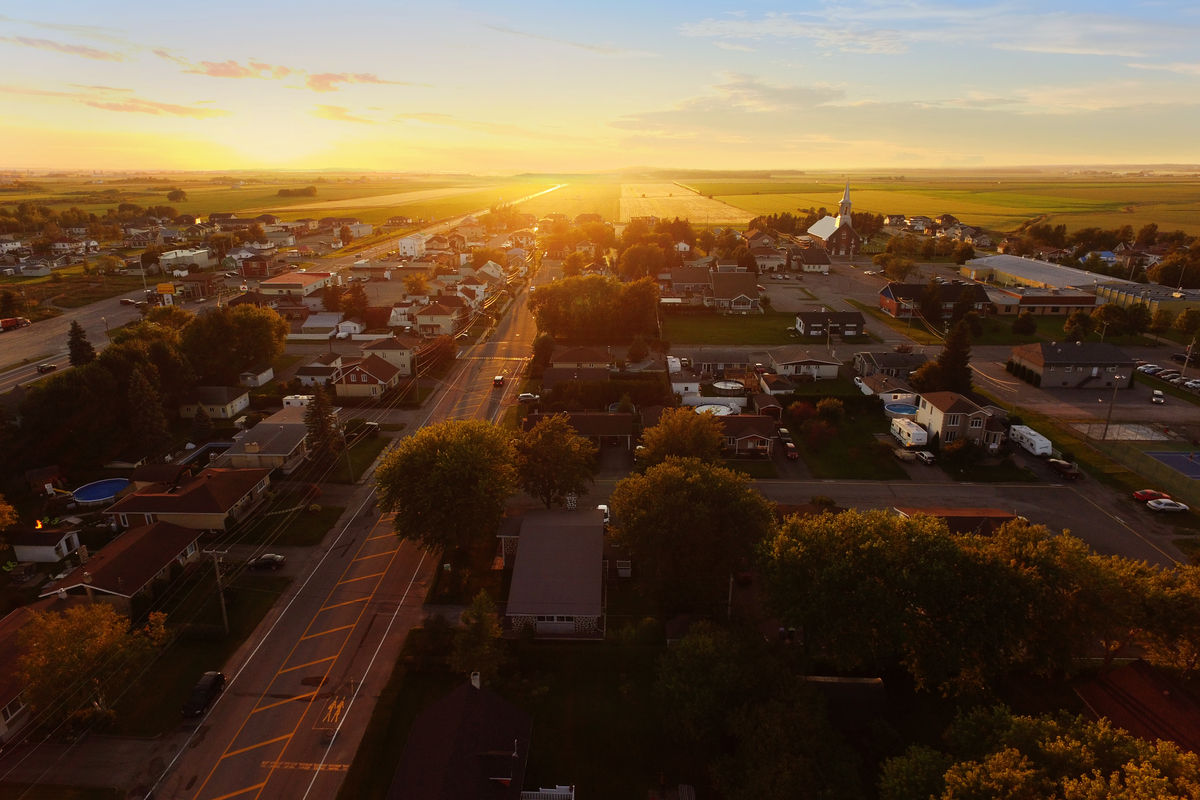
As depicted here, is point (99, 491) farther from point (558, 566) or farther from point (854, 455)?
point (854, 455)

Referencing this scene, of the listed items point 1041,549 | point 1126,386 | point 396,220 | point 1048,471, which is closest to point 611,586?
point 1041,549

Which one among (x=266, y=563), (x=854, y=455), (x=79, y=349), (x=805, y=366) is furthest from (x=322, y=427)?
(x=805, y=366)

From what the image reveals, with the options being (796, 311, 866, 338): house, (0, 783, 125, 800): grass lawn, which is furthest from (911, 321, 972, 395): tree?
(0, 783, 125, 800): grass lawn

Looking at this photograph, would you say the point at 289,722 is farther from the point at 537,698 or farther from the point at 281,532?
the point at 281,532

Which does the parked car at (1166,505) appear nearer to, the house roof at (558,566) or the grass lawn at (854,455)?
the grass lawn at (854,455)

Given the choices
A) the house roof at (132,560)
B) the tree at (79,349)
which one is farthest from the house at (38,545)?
the tree at (79,349)
